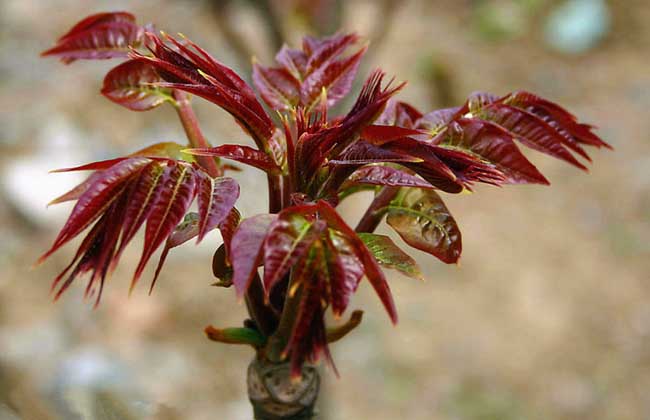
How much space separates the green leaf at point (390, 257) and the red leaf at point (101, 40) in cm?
41

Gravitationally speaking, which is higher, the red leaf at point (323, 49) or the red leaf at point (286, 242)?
the red leaf at point (323, 49)

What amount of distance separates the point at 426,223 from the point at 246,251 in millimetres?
246

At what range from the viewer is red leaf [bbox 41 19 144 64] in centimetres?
89

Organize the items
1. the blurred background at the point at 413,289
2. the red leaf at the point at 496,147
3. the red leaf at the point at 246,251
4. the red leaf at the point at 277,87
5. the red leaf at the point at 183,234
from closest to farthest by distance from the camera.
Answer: the red leaf at the point at 246,251, the red leaf at the point at 183,234, the red leaf at the point at 496,147, the red leaf at the point at 277,87, the blurred background at the point at 413,289

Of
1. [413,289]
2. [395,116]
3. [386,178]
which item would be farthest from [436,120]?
[413,289]

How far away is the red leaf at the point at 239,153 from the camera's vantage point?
27.5 inches

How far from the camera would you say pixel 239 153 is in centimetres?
71

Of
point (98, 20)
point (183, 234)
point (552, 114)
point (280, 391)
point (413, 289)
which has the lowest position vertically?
point (413, 289)

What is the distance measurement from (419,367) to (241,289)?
7.51 feet

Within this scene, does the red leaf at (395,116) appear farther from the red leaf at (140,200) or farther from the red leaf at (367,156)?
the red leaf at (140,200)

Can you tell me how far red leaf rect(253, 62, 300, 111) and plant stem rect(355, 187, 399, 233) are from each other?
16cm

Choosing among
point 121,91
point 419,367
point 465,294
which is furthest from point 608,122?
point 121,91

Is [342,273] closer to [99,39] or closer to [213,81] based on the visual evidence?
[213,81]

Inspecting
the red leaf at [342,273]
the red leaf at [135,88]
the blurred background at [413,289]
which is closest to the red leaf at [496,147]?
the red leaf at [342,273]
